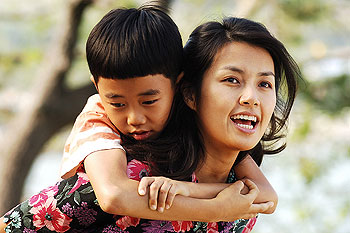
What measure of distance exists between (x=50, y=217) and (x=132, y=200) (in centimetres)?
27

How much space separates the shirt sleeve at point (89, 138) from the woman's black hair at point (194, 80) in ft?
0.26

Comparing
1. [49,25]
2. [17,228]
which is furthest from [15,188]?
[17,228]

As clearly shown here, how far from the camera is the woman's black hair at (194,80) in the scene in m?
1.48

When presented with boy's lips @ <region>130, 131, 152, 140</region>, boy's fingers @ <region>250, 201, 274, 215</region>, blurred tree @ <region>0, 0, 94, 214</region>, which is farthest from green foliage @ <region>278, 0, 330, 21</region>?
boy's lips @ <region>130, 131, 152, 140</region>

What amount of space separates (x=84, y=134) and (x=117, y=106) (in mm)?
119

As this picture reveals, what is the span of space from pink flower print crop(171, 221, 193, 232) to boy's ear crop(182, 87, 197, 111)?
0.94ft

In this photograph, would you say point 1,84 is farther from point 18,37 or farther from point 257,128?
point 257,128

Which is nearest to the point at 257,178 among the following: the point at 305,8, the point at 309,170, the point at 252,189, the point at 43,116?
the point at 252,189

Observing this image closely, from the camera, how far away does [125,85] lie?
1.41 meters

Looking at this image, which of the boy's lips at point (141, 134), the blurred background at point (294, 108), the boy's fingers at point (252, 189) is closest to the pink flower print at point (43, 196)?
the boy's lips at point (141, 134)

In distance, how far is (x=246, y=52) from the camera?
4.76ft

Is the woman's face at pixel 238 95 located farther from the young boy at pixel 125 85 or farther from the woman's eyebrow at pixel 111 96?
the woman's eyebrow at pixel 111 96

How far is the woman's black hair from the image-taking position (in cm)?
148

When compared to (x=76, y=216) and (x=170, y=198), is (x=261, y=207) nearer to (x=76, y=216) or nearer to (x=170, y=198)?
(x=170, y=198)
